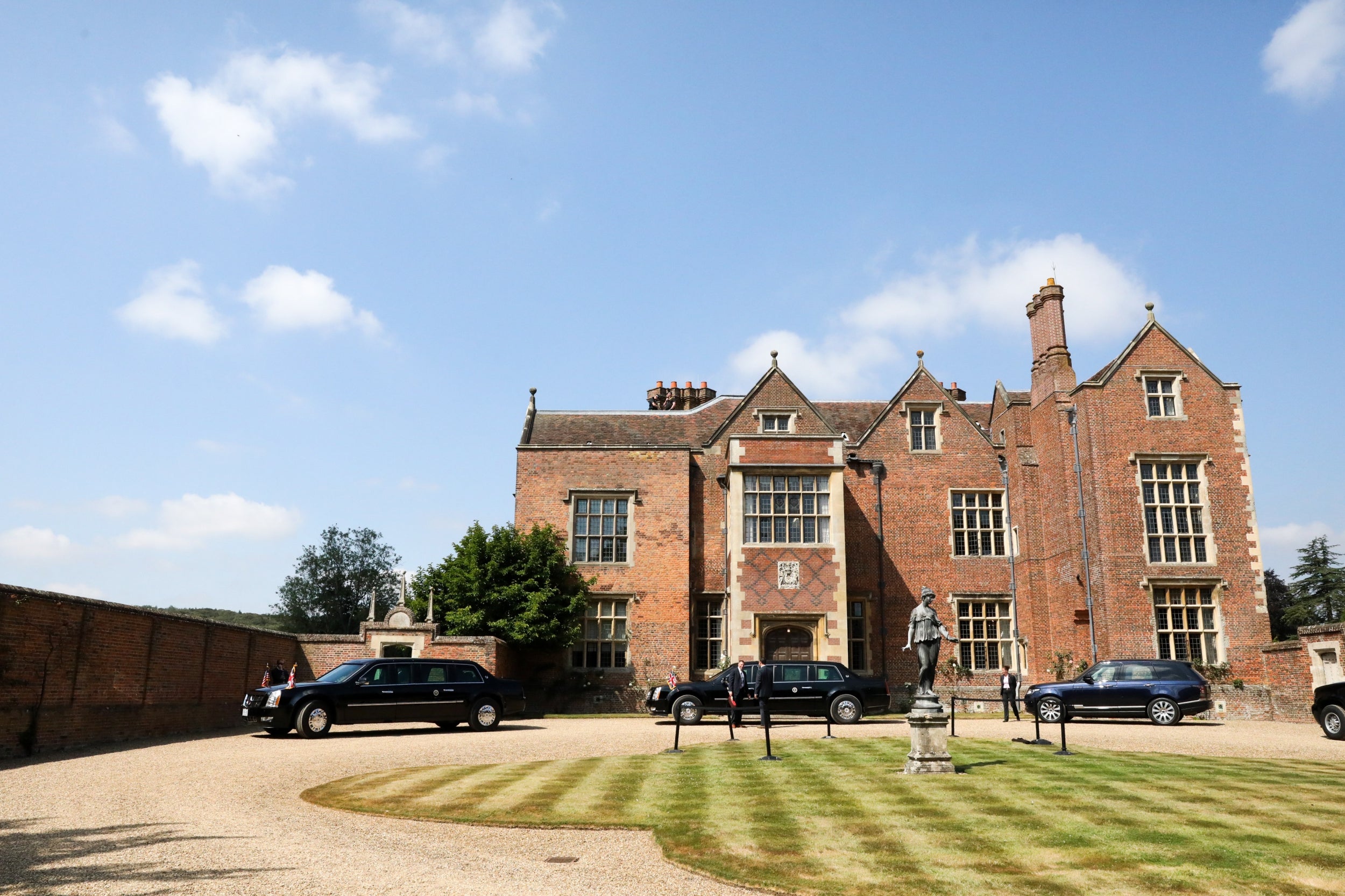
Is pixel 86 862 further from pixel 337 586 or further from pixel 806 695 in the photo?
pixel 337 586

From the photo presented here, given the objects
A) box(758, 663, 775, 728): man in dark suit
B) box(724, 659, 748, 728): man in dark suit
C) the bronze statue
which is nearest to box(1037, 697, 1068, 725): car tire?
box(724, 659, 748, 728): man in dark suit

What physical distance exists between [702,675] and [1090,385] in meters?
14.8

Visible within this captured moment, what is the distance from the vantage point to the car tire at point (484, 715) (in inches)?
789

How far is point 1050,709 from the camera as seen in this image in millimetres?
21688

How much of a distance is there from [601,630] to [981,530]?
1276 centimetres

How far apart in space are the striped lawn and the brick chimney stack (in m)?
16.4

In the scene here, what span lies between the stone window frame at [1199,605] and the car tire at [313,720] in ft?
70.4

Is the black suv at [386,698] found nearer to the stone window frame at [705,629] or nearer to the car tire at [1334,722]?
the stone window frame at [705,629]

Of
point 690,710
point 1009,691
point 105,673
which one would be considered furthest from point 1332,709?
point 105,673

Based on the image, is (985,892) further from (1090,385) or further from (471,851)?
(1090,385)

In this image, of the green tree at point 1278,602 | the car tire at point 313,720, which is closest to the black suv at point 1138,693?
the car tire at point 313,720

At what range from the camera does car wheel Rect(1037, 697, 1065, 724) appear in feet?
70.4

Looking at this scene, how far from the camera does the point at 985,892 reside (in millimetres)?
6742

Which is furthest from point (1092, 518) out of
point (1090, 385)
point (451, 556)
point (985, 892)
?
point (985, 892)
